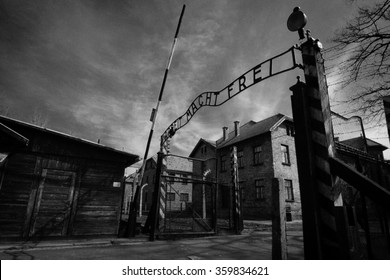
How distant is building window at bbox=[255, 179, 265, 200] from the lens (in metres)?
20.7

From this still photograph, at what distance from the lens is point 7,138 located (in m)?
7.41

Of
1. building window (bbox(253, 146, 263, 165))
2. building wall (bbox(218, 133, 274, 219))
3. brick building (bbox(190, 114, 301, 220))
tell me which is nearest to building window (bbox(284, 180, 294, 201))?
brick building (bbox(190, 114, 301, 220))

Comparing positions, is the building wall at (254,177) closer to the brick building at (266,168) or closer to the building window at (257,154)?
the brick building at (266,168)

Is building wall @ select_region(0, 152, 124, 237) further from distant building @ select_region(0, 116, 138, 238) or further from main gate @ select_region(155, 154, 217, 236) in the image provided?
main gate @ select_region(155, 154, 217, 236)

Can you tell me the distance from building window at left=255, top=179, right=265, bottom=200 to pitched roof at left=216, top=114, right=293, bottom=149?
450 cm

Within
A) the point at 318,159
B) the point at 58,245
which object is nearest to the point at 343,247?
the point at 318,159

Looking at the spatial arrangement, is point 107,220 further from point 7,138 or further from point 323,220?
point 323,220

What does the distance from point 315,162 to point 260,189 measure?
1905 centimetres

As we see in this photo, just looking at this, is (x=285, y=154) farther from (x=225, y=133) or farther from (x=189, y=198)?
(x=189, y=198)

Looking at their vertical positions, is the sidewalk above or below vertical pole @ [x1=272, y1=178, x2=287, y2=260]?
below

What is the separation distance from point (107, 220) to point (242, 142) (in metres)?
17.6

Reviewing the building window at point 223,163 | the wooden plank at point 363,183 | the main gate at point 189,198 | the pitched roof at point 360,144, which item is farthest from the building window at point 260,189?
the wooden plank at point 363,183

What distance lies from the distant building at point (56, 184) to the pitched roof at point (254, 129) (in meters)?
15.5

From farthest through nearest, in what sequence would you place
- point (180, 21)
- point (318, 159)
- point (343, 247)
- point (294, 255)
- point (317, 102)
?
point (180, 21), point (294, 255), point (317, 102), point (318, 159), point (343, 247)
